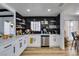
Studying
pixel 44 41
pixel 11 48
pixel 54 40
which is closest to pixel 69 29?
pixel 54 40

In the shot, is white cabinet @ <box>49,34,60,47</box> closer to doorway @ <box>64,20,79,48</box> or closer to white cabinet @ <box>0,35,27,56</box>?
doorway @ <box>64,20,79,48</box>

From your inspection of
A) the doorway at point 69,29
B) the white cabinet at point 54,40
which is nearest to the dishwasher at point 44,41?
the white cabinet at point 54,40

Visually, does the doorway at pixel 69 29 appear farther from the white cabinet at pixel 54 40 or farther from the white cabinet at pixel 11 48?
the white cabinet at pixel 11 48

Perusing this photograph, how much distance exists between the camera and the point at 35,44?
6551 millimetres

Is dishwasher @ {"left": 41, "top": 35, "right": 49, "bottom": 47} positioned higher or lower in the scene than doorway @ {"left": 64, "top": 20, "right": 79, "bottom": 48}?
lower

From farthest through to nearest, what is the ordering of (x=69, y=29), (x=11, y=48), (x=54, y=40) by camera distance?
(x=69, y=29), (x=54, y=40), (x=11, y=48)

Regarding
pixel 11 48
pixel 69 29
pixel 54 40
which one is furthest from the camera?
pixel 69 29

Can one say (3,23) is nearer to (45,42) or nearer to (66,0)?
(66,0)

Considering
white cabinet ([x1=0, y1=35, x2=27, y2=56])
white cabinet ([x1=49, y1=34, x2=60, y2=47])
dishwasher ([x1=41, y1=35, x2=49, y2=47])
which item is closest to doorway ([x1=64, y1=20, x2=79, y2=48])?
white cabinet ([x1=49, y1=34, x2=60, y2=47])

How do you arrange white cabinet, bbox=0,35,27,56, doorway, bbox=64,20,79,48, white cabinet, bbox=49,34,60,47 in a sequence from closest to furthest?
white cabinet, bbox=0,35,27,56 < white cabinet, bbox=49,34,60,47 < doorway, bbox=64,20,79,48

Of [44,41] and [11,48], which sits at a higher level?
[11,48]

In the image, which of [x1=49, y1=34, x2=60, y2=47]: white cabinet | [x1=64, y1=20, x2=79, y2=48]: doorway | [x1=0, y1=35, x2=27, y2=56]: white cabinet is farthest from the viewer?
[x1=64, y1=20, x2=79, y2=48]: doorway

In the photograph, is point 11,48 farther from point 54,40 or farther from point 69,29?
point 69,29

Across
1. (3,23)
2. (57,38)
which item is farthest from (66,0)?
(57,38)
